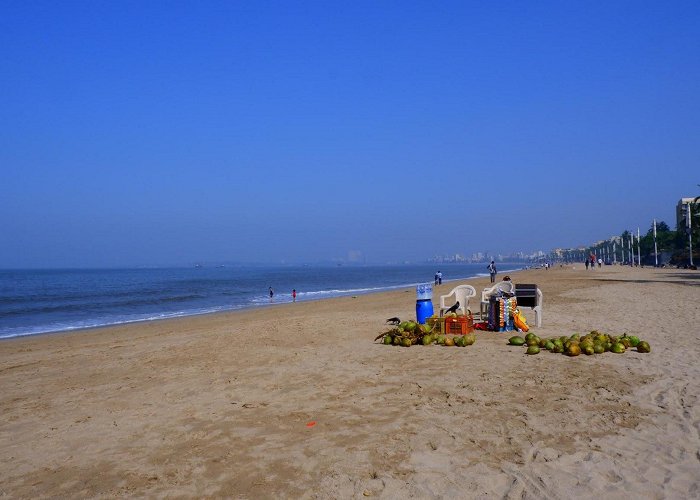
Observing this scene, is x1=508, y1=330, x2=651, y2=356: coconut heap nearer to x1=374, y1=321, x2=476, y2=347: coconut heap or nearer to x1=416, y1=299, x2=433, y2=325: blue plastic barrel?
x1=374, y1=321, x2=476, y2=347: coconut heap

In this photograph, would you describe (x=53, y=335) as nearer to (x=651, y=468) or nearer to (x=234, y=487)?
(x=234, y=487)

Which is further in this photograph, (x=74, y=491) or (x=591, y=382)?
(x=591, y=382)

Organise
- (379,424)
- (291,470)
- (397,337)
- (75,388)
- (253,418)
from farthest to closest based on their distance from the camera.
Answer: (397,337) < (75,388) < (253,418) < (379,424) < (291,470)

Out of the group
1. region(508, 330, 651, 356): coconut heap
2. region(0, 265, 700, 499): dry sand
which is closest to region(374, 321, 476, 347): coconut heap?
region(0, 265, 700, 499): dry sand

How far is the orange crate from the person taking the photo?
443 inches

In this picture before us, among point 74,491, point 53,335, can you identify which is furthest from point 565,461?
point 53,335

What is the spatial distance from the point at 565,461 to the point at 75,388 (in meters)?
7.45

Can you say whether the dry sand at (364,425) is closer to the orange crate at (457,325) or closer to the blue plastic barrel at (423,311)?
the orange crate at (457,325)

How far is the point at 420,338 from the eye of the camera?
1047 centimetres

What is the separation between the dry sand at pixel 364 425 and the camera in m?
4.22

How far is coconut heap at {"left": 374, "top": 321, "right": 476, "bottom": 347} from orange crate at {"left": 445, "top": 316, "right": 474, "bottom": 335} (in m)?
0.32

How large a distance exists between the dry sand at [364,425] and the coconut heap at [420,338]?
0.84 feet

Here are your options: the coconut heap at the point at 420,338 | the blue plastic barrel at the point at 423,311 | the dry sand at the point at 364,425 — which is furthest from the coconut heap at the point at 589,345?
the blue plastic barrel at the point at 423,311

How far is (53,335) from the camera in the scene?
19812 mm
